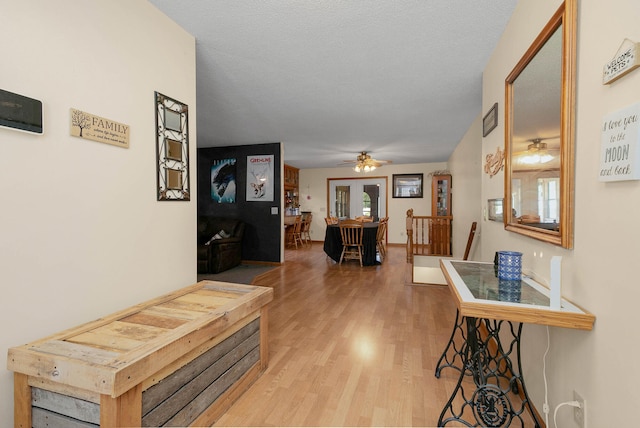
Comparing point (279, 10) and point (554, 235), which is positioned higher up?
point (279, 10)

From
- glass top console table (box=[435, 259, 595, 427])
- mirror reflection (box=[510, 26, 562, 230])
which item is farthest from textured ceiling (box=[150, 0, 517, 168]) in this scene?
glass top console table (box=[435, 259, 595, 427])

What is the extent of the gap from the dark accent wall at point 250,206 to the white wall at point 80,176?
3735 millimetres

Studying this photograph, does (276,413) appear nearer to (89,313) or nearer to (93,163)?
(89,313)

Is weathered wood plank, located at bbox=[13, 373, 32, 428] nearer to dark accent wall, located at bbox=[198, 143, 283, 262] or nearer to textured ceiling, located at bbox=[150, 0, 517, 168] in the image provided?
textured ceiling, located at bbox=[150, 0, 517, 168]

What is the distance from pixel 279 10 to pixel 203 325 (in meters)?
1.98

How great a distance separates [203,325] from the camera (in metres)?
1.46

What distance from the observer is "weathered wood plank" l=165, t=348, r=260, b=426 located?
1.40m

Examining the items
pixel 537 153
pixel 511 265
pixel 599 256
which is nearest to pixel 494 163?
pixel 537 153

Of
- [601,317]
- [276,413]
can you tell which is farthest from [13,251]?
[601,317]

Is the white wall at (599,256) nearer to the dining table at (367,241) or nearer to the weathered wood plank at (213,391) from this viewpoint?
the weathered wood plank at (213,391)

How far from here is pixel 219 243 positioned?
512 cm

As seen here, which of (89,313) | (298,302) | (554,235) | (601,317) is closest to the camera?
(601,317)

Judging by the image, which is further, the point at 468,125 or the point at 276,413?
the point at 468,125

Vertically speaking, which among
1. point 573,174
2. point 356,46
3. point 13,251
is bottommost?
point 13,251
